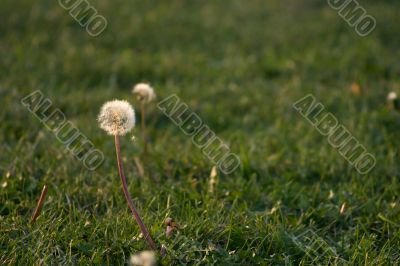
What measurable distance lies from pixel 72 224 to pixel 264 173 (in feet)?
4.56

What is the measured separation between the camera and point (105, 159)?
3.44 metres

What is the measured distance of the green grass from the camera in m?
2.57
